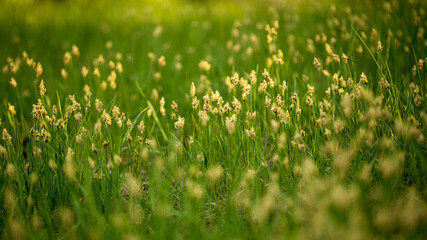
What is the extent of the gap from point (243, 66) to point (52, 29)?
333 centimetres

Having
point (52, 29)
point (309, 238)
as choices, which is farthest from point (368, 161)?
point (52, 29)

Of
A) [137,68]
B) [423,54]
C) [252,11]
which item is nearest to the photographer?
[423,54]

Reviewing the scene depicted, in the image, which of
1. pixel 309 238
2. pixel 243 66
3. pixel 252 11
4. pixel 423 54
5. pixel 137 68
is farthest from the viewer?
pixel 252 11

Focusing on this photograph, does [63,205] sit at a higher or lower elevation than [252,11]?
lower

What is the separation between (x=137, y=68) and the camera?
4180mm

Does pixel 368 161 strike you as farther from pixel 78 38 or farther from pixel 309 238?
pixel 78 38

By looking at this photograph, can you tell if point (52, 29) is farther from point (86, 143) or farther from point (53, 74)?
point (86, 143)

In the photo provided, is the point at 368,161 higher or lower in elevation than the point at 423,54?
lower

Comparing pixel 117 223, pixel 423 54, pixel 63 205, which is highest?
pixel 423 54

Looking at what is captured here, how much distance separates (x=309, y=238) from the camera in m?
1.50

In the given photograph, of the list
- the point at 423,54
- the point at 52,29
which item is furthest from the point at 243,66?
the point at 52,29

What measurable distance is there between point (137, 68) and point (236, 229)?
9.99 feet

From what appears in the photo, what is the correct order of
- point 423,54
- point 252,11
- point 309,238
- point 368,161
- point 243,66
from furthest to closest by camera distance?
1. point 252,11
2. point 243,66
3. point 423,54
4. point 368,161
5. point 309,238

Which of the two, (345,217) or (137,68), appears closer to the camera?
(345,217)
